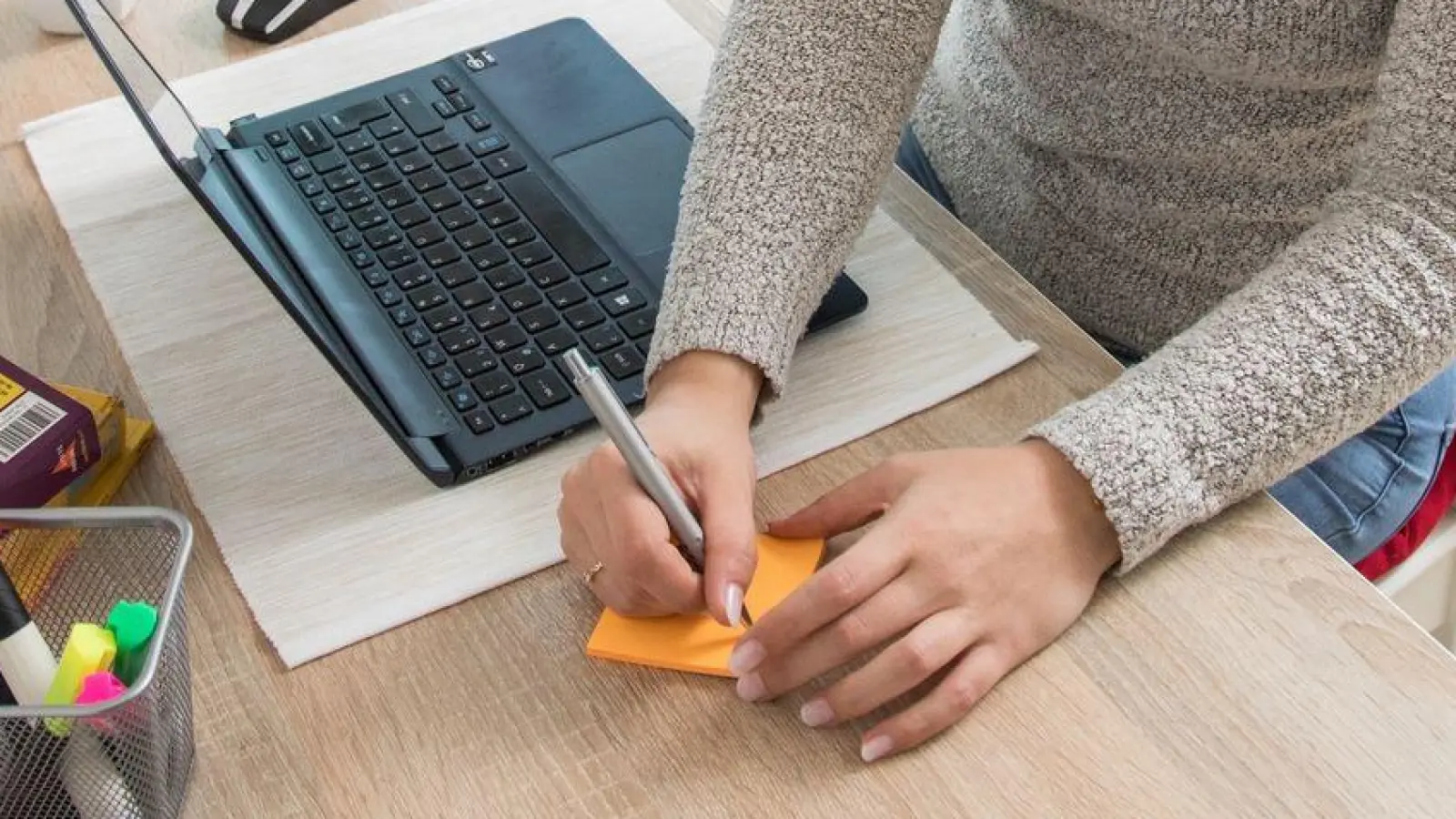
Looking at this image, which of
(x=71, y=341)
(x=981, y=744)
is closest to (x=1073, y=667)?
(x=981, y=744)

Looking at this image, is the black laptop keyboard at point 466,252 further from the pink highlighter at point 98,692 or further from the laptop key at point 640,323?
the pink highlighter at point 98,692

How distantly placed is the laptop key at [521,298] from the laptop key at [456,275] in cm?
3

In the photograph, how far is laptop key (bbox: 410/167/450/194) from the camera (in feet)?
3.12

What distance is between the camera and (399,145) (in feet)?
3.23

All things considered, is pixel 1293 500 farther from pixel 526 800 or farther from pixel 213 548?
pixel 213 548

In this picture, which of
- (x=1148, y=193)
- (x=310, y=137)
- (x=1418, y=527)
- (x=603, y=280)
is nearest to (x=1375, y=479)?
(x=1418, y=527)

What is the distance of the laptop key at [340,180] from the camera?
953 millimetres

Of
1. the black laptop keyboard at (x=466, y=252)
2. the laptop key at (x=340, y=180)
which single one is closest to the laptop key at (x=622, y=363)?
the black laptop keyboard at (x=466, y=252)

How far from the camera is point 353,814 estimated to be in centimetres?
66

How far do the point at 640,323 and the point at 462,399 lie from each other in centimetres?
11

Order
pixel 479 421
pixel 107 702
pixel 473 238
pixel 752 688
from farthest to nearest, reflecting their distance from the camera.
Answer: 1. pixel 473 238
2. pixel 479 421
3. pixel 752 688
4. pixel 107 702

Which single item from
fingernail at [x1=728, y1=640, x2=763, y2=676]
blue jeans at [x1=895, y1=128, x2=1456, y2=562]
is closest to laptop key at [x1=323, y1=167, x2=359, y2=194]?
fingernail at [x1=728, y1=640, x2=763, y2=676]

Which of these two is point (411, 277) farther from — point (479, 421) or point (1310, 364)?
point (1310, 364)

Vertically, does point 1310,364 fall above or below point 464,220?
above
